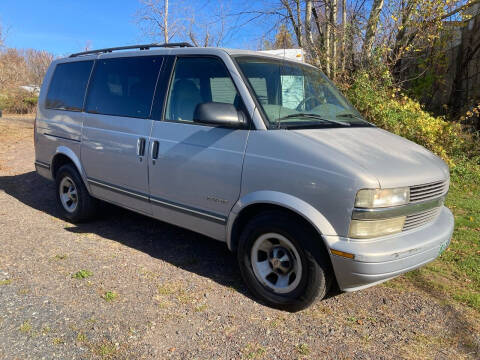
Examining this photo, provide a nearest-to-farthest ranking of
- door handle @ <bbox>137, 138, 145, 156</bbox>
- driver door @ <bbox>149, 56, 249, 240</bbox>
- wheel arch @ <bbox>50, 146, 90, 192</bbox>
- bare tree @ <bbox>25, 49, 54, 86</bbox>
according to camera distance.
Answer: driver door @ <bbox>149, 56, 249, 240</bbox> → door handle @ <bbox>137, 138, 145, 156</bbox> → wheel arch @ <bbox>50, 146, 90, 192</bbox> → bare tree @ <bbox>25, 49, 54, 86</bbox>

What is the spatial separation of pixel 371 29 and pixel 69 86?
7.55m

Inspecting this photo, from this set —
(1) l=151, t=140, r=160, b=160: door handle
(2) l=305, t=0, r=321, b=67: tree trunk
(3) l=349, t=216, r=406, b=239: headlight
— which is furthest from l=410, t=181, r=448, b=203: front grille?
(2) l=305, t=0, r=321, b=67: tree trunk

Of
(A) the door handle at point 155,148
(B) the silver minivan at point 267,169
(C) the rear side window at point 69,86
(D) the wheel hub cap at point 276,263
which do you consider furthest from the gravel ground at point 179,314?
(C) the rear side window at point 69,86

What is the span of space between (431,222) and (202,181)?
1977 millimetres

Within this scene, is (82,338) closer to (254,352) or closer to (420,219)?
(254,352)

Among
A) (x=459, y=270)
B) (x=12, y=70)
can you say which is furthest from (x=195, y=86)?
(x=12, y=70)

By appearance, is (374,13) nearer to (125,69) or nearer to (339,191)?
(125,69)

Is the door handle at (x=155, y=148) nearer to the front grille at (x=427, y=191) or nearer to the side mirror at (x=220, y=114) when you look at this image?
the side mirror at (x=220, y=114)

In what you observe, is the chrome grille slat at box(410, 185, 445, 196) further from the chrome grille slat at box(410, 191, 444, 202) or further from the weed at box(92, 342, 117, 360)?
the weed at box(92, 342, 117, 360)

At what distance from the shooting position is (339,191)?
9.45ft

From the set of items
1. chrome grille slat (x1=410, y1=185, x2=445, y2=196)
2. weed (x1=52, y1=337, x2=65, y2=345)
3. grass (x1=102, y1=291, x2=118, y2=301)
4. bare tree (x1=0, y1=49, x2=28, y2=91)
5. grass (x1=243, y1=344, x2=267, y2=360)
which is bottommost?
grass (x1=243, y1=344, x2=267, y2=360)

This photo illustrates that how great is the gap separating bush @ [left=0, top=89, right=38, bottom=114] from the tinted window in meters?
18.8

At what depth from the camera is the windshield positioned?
3.55m

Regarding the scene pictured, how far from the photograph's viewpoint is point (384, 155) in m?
3.22
